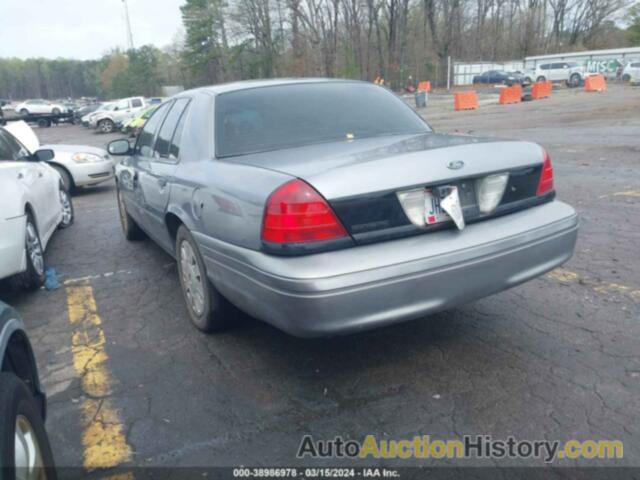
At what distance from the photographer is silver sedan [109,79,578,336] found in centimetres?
265

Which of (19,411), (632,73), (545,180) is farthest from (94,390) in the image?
(632,73)

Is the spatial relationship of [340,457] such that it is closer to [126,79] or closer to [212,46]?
[212,46]

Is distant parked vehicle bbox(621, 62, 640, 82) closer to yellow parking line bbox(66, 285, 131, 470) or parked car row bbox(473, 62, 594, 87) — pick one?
parked car row bbox(473, 62, 594, 87)

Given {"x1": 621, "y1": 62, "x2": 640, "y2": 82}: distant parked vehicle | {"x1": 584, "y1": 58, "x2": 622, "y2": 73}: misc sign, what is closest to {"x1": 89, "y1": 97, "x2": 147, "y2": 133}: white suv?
{"x1": 621, "y1": 62, "x2": 640, "y2": 82}: distant parked vehicle

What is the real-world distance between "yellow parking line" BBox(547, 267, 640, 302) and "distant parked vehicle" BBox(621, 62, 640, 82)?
1786 inches

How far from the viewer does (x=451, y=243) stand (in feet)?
9.30

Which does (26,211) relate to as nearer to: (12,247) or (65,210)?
(12,247)

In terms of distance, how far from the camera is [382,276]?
2645 millimetres

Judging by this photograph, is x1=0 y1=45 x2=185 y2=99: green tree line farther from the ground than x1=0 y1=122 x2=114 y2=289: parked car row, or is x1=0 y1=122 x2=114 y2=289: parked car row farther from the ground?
x1=0 y1=45 x2=185 y2=99: green tree line

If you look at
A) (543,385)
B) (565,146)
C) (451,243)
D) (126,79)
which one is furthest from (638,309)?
(126,79)

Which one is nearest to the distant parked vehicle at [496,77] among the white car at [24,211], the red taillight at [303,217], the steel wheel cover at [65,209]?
the steel wheel cover at [65,209]

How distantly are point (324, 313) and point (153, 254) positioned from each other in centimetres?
395

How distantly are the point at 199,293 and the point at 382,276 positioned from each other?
160 cm

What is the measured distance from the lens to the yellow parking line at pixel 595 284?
4027 millimetres
